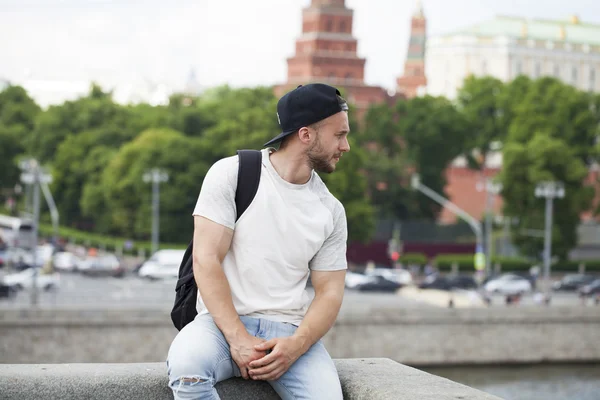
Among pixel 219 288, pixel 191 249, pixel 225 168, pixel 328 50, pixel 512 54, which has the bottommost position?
pixel 219 288

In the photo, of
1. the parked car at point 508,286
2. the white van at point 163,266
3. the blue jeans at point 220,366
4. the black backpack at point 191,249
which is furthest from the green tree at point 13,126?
the blue jeans at point 220,366

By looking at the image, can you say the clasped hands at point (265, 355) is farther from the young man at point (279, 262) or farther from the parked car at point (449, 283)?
the parked car at point (449, 283)

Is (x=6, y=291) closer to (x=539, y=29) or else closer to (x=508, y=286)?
(x=508, y=286)

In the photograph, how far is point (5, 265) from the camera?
57.6m

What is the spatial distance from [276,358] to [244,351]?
12cm

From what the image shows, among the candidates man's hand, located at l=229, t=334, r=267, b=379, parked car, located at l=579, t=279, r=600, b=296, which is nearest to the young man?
man's hand, located at l=229, t=334, r=267, b=379

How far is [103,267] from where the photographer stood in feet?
180

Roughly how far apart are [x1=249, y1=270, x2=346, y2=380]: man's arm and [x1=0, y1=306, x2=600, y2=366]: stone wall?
25630 mm

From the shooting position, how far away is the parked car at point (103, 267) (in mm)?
54719

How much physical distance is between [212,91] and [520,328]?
82530mm

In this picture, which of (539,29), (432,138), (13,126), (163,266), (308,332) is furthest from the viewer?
(539,29)

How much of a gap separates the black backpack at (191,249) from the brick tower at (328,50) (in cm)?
7784

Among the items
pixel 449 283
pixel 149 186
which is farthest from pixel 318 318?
pixel 149 186

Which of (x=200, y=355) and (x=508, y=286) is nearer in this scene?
(x=200, y=355)
